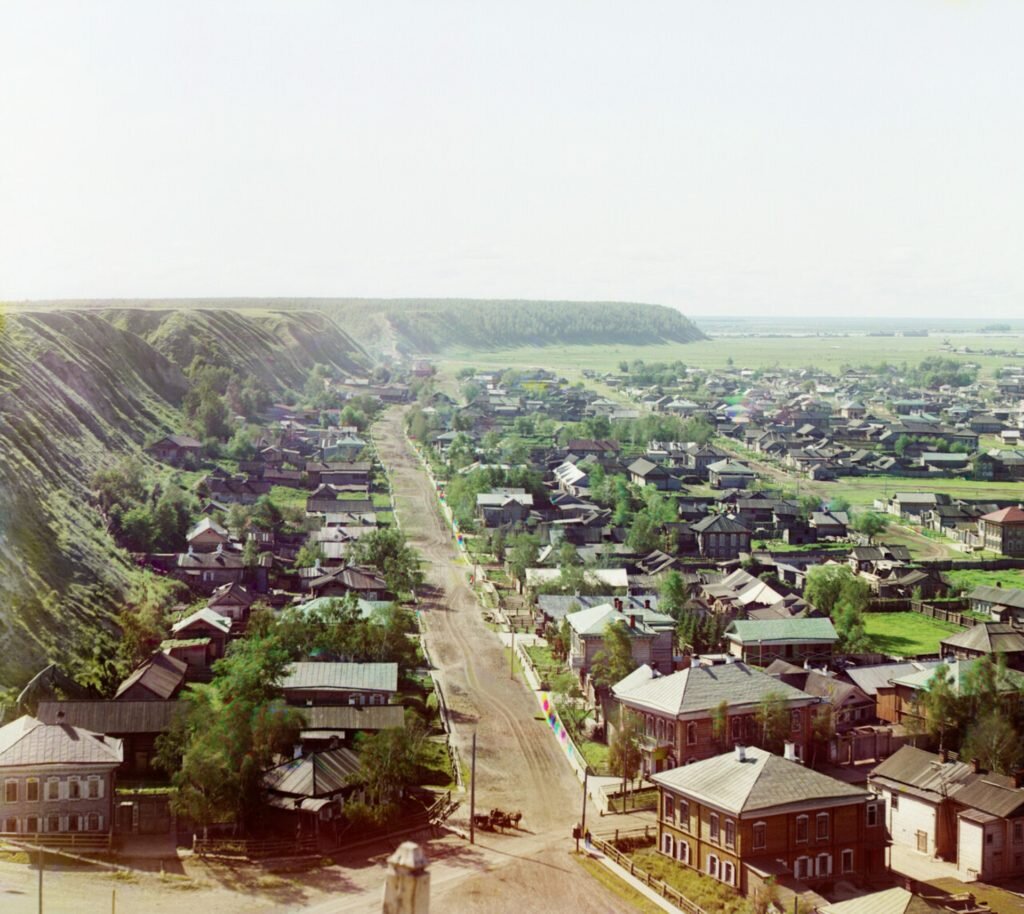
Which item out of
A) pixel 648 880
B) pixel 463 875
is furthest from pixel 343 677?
pixel 648 880

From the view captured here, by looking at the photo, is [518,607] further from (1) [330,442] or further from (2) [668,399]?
(2) [668,399]

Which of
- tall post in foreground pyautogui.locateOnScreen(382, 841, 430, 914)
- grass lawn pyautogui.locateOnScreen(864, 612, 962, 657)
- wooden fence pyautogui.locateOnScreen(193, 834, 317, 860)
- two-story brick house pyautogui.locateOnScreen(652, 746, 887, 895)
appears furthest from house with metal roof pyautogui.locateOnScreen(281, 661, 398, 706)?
tall post in foreground pyautogui.locateOnScreen(382, 841, 430, 914)

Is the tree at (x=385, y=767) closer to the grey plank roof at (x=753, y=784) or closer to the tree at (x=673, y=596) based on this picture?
the grey plank roof at (x=753, y=784)

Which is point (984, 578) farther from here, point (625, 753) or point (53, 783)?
point (53, 783)

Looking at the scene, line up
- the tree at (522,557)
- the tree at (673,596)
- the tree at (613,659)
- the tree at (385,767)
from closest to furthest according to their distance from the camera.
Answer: the tree at (385,767) < the tree at (613,659) < the tree at (673,596) < the tree at (522,557)

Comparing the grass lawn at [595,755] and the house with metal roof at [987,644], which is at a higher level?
the house with metal roof at [987,644]

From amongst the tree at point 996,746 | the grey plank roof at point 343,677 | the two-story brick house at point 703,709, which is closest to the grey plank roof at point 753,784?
the two-story brick house at point 703,709
